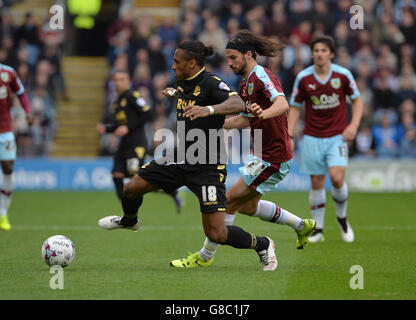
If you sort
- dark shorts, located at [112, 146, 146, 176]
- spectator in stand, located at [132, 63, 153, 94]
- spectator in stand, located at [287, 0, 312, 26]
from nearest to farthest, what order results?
dark shorts, located at [112, 146, 146, 176] < spectator in stand, located at [132, 63, 153, 94] < spectator in stand, located at [287, 0, 312, 26]

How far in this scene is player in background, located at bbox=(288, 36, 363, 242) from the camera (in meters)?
10.2

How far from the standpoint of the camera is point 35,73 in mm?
21359

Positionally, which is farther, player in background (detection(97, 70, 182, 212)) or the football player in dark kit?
player in background (detection(97, 70, 182, 212))

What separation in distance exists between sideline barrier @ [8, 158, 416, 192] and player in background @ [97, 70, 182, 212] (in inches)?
217

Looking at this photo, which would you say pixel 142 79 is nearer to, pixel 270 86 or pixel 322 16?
pixel 322 16

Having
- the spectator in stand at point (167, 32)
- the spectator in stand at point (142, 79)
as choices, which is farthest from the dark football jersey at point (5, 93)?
the spectator in stand at point (167, 32)

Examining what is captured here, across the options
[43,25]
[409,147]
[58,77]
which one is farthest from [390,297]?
[43,25]

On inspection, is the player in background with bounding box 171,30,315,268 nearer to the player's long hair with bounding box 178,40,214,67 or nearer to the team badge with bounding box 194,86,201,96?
the player's long hair with bounding box 178,40,214,67

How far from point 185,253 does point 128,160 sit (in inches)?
156

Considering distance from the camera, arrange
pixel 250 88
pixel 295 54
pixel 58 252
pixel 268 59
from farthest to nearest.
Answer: pixel 295 54 < pixel 268 59 < pixel 250 88 < pixel 58 252

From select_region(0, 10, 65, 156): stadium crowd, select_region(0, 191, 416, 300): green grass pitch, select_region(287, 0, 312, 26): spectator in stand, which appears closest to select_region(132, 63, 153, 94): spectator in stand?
select_region(0, 10, 65, 156): stadium crowd

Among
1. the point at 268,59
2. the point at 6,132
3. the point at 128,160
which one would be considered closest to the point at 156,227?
the point at 128,160

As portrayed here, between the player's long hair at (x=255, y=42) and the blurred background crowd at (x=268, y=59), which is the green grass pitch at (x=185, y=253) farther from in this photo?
the blurred background crowd at (x=268, y=59)

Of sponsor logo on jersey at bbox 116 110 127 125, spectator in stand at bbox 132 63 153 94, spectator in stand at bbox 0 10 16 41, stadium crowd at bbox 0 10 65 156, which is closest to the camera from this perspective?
sponsor logo on jersey at bbox 116 110 127 125
